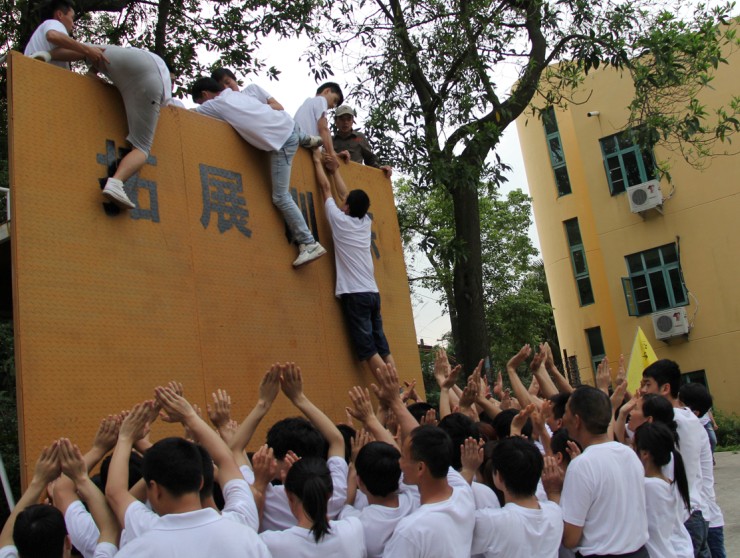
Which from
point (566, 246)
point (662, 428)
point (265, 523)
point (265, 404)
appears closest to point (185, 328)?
point (265, 404)

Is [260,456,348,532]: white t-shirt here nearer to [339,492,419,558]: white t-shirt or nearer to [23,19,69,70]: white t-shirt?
[339,492,419,558]: white t-shirt

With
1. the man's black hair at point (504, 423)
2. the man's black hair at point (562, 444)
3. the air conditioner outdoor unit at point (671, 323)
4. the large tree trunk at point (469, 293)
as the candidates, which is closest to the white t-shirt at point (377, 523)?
the man's black hair at point (562, 444)

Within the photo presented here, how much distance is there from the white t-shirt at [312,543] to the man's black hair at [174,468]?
41cm

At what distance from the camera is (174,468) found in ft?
8.32

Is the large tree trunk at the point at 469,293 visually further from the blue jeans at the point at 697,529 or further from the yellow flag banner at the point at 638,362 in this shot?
the blue jeans at the point at 697,529

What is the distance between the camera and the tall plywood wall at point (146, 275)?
429 centimetres

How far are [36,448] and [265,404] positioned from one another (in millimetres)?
1362

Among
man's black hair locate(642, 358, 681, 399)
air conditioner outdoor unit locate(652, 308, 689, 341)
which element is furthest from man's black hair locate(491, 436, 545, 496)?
air conditioner outdoor unit locate(652, 308, 689, 341)

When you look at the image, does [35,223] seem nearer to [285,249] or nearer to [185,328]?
[185,328]

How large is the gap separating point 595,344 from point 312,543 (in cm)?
1847

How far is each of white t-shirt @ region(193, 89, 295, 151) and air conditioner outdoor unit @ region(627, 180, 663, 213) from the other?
14069mm

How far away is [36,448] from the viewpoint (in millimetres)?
4051

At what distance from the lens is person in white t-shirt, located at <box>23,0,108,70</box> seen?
4.71 metres

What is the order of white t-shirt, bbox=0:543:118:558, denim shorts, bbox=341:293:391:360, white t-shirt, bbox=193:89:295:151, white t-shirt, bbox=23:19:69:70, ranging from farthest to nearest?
denim shorts, bbox=341:293:391:360
white t-shirt, bbox=193:89:295:151
white t-shirt, bbox=23:19:69:70
white t-shirt, bbox=0:543:118:558
